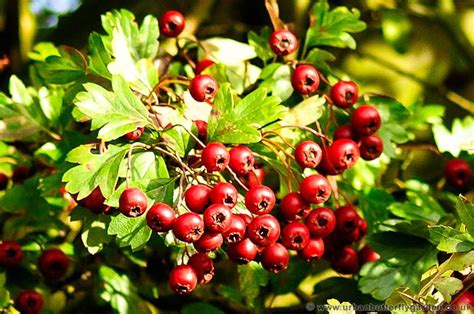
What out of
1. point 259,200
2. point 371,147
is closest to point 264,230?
point 259,200

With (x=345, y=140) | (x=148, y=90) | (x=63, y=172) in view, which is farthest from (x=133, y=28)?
(x=345, y=140)

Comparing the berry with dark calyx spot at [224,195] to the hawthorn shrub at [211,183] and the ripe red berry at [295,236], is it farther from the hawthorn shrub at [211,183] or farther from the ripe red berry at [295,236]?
the ripe red berry at [295,236]

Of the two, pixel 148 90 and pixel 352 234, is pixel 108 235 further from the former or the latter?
pixel 352 234

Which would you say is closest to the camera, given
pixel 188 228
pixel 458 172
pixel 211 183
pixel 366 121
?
pixel 188 228

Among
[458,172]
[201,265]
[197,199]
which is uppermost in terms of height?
[197,199]

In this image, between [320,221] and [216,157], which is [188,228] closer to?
[216,157]

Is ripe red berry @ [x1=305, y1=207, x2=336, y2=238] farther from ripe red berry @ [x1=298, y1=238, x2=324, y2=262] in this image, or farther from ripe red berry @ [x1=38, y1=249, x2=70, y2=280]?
ripe red berry @ [x1=38, y1=249, x2=70, y2=280]

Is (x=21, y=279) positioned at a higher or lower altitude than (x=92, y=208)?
lower
